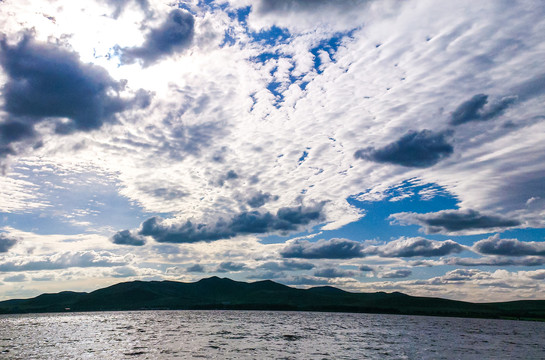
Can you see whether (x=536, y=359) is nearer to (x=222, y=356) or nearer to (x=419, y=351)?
(x=419, y=351)

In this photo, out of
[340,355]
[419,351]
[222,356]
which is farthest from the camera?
[419,351]

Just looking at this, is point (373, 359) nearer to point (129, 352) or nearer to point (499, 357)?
point (499, 357)

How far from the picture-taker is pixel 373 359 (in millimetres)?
68125

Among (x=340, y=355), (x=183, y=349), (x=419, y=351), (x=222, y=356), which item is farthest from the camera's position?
(x=419, y=351)

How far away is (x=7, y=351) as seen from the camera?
74562 millimetres

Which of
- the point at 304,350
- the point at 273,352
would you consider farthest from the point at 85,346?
the point at 304,350

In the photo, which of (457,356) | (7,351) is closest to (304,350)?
(457,356)

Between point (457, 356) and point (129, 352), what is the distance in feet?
223

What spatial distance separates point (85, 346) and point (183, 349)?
86.0 ft

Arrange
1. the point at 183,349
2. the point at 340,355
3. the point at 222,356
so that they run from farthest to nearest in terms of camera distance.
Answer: the point at 183,349 → the point at 340,355 → the point at 222,356

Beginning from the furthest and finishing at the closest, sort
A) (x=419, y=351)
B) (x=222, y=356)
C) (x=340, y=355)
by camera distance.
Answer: (x=419, y=351), (x=340, y=355), (x=222, y=356)

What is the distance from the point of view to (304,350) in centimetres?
7812

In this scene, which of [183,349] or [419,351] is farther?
[419,351]

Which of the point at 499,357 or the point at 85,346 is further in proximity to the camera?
the point at 85,346
